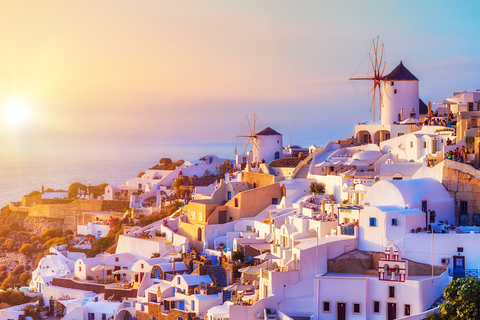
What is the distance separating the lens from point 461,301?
21.4 meters

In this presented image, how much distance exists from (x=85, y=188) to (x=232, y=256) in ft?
99.0

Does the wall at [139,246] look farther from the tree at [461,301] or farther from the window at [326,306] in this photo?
the tree at [461,301]

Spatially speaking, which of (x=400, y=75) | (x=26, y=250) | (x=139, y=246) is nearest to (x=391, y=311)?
(x=139, y=246)

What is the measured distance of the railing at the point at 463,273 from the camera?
2344 centimetres

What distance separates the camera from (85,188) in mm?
58125

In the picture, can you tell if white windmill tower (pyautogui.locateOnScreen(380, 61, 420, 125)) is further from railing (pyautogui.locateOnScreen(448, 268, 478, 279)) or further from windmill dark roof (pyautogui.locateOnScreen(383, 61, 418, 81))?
railing (pyautogui.locateOnScreen(448, 268, 478, 279))

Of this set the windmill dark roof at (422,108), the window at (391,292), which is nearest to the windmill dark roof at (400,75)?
the windmill dark roof at (422,108)

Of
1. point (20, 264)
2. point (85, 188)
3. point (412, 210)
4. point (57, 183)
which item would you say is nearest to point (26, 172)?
point (57, 183)

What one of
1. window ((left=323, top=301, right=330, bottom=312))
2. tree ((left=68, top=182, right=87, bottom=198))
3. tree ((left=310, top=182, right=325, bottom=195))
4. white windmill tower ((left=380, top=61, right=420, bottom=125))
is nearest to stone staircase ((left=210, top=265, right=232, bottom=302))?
window ((left=323, top=301, right=330, bottom=312))

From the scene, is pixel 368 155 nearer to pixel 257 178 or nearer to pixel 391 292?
pixel 257 178

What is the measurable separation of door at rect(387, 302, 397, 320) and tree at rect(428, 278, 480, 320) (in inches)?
55.3

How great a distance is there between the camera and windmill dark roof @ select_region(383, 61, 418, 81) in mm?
39062

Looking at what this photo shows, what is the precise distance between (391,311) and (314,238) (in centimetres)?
529

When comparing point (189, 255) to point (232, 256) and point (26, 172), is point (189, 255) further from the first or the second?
point (26, 172)
